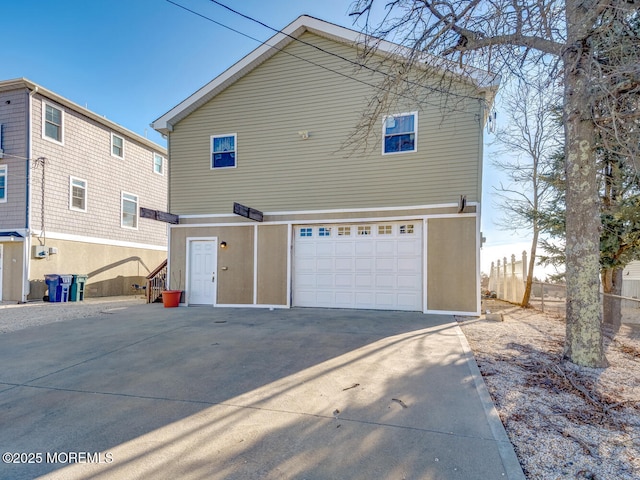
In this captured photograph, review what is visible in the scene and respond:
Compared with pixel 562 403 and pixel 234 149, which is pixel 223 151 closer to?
pixel 234 149

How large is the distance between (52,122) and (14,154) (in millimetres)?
1717

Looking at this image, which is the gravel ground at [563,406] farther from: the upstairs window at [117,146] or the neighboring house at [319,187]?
the upstairs window at [117,146]

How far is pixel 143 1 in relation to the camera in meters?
8.15

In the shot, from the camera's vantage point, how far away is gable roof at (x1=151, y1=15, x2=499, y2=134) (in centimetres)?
912

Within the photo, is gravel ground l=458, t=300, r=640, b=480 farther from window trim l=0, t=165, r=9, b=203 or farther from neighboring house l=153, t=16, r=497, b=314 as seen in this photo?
window trim l=0, t=165, r=9, b=203

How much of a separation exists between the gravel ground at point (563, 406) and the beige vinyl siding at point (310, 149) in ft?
14.4

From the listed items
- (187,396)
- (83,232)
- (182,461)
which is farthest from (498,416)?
(83,232)

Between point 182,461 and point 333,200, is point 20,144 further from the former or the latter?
point 182,461

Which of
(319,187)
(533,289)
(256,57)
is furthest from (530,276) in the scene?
(256,57)

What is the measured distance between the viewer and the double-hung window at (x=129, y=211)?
49.4ft

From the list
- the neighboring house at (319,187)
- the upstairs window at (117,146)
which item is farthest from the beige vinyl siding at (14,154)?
the neighboring house at (319,187)

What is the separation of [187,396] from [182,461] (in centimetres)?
117

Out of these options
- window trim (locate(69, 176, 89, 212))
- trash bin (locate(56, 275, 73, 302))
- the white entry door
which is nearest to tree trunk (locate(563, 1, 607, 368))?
the white entry door

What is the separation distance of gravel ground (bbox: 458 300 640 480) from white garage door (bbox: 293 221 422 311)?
10.2 feet
